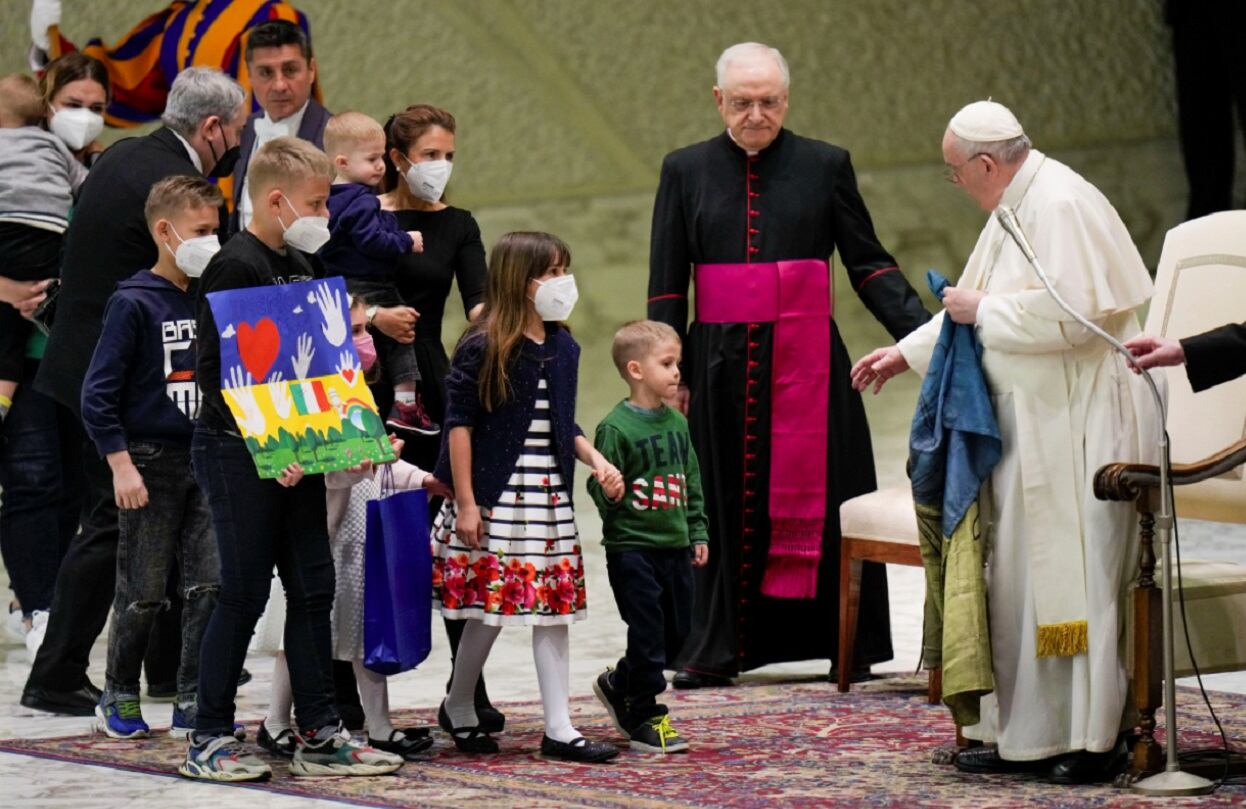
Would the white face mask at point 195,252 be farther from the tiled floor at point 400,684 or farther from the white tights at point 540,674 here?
the tiled floor at point 400,684

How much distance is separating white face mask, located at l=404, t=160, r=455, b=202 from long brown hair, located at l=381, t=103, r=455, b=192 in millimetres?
47

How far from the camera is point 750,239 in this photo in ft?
20.2

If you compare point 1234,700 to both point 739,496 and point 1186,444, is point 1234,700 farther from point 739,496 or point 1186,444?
point 739,496

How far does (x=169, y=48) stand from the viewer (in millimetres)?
7871

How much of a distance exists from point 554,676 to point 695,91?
699 cm

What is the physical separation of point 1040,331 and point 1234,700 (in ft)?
4.51

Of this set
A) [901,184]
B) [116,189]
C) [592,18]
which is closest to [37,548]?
[116,189]

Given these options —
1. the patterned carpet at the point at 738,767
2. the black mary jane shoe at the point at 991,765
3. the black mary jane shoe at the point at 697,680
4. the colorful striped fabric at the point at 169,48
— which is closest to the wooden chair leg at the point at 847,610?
the patterned carpet at the point at 738,767

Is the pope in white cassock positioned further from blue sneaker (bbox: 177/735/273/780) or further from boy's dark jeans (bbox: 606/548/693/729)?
blue sneaker (bbox: 177/735/273/780)

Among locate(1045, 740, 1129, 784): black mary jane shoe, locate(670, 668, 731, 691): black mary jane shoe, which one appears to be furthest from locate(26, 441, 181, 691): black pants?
locate(1045, 740, 1129, 784): black mary jane shoe

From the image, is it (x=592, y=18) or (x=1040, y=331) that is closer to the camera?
(x=1040, y=331)

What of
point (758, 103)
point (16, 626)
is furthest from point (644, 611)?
point (16, 626)

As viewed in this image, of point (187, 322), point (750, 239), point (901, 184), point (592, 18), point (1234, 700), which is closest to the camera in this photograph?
point (187, 322)

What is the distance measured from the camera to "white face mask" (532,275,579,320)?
195 inches
